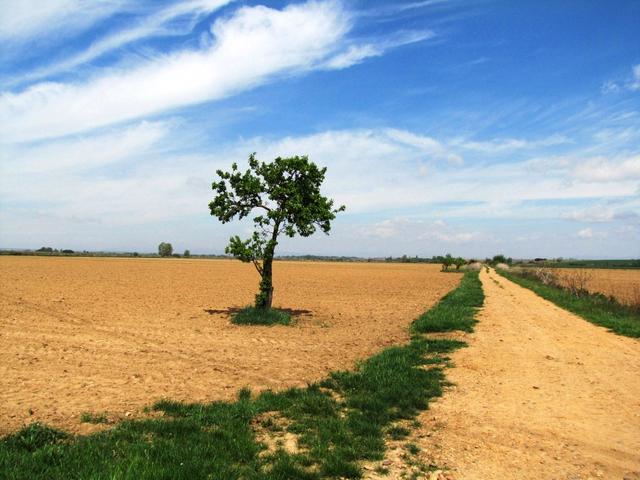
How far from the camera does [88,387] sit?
8812 mm

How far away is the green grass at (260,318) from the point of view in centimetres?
1820

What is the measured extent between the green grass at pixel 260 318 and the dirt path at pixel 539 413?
7.90m

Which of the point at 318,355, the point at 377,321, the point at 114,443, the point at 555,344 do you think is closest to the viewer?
the point at 114,443

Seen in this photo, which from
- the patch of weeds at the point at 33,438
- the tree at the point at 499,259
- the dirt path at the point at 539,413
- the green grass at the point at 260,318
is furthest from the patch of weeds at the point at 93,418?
the tree at the point at 499,259

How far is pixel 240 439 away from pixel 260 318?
12.3 metres

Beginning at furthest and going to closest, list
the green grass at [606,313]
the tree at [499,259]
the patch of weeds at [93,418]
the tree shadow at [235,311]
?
the tree at [499,259] → the tree shadow at [235,311] → the green grass at [606,313] → the patch of weeds at [93,418]

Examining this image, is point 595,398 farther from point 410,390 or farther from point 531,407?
point 410,390

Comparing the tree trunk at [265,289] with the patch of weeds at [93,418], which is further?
the tree trunk at [265,289]

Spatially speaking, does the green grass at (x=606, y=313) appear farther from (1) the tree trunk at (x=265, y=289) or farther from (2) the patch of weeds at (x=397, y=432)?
(1) the tree trunk at (x=265, y=289)

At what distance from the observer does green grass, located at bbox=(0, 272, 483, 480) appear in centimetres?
513

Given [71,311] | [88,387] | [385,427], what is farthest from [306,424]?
[71,311]

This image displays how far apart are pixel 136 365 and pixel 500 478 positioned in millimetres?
8578

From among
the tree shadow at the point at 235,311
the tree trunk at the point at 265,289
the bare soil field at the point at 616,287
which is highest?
the tree trunk at the point at 265,289

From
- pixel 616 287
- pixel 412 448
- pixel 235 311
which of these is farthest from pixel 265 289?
pixel 616 287
